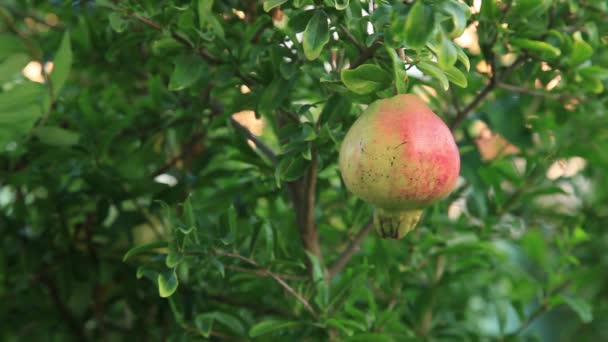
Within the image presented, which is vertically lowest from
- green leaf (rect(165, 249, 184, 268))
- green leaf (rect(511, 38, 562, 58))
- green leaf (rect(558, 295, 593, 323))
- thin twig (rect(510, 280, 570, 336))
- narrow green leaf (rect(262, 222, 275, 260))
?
thin twig (rect(510, 280, 570, 336))

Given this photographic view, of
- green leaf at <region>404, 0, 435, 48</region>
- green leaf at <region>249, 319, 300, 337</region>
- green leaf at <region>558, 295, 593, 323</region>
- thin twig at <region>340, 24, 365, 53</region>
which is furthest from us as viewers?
green leaf at <region>558, 295, 593, 323</region>

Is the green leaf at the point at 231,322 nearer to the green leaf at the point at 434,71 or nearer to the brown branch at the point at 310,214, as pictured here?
the brown branch at the point at 310,214

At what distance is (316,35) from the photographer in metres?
0.52

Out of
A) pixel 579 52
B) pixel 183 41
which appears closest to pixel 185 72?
pixel 183 41

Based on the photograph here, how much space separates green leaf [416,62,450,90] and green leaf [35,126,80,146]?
1.37 ft

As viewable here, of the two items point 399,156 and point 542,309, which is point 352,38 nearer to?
point 399,156

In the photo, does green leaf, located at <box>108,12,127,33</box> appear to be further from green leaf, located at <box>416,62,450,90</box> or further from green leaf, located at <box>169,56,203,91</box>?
green leaf, located at <box>416,62,450,90</box>

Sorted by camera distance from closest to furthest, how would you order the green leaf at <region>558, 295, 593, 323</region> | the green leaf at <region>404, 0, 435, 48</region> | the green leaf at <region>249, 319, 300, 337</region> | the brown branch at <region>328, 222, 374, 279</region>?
1. the green leaf at <region>404, 0, 435, 48</region>
2. the green leaf at <region>249, 319, 300, 337</region>
3. the brown branch at <region>328, 222, 374, 279</region>
4. the green leaf at <region>558, 295, 593, 323</region>

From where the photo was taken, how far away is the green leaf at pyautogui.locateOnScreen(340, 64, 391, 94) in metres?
0.50

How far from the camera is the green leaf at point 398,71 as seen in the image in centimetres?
49

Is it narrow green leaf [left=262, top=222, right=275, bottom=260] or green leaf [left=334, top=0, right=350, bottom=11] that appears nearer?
green leaf [left=334, top=0, right=350, bottom=11]

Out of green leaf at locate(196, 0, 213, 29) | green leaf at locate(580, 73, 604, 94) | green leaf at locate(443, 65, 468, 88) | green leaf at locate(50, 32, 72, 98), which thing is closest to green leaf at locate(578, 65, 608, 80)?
green leaf at locate(580, 73, 604, 94)

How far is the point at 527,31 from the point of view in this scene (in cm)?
65

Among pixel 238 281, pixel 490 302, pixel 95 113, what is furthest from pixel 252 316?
pixel 490 302
